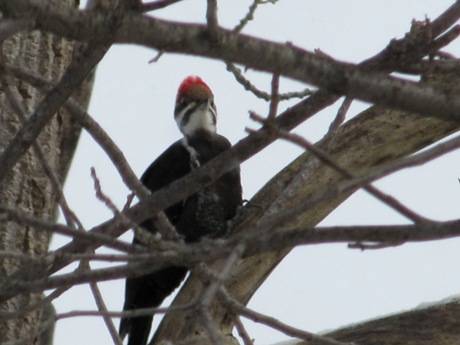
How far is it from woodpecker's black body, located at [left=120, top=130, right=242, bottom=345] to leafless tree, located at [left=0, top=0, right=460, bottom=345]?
134 centimetres

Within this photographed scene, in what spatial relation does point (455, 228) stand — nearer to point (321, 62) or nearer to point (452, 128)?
point (321, 62)

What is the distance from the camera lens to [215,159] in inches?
92.9

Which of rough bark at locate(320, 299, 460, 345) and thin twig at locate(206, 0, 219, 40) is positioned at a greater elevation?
rough bark at locate(320, 299, 460, 345)

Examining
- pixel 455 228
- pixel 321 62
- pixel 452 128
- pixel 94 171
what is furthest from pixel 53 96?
pixel 452 128

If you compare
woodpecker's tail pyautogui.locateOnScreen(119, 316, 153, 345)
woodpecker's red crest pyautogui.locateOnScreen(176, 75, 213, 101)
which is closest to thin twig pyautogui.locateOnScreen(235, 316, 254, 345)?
woodpecker's tail pyautogui.locateOnScreen(119, 316, 153, 345)

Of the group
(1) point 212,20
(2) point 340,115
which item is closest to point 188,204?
(2) point 340,115

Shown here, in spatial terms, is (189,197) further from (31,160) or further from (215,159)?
(215,159)

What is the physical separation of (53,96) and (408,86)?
72cm

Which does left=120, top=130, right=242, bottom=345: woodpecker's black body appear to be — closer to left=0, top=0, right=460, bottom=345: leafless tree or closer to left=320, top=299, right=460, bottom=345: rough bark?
left=0, top=0, right=460, bottom=345: leafless tree

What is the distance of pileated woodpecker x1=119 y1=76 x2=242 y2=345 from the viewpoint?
4.95m

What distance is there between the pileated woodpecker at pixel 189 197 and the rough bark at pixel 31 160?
1452 mm

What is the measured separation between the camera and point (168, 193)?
2.30 meters

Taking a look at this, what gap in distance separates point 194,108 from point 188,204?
574 mm

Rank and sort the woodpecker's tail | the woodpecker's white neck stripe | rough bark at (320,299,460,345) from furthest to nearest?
the woodpecker's white neck stripe, the woodpecker's tail, rough bark at (320,299,460,345)
